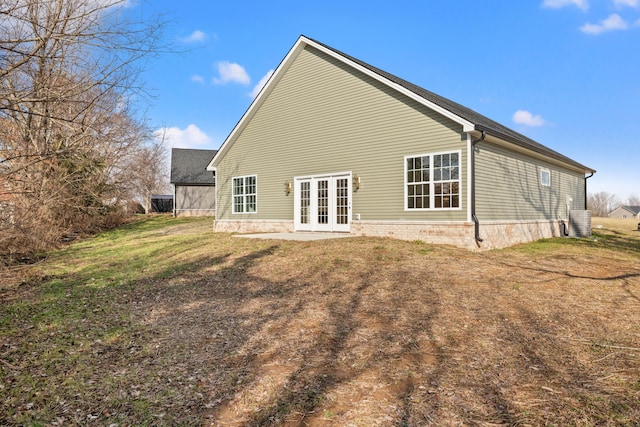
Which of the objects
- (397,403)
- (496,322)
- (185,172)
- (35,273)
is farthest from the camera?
(185,172)

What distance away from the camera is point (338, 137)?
13633 mm

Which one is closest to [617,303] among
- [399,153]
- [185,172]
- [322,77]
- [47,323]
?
[399,153]

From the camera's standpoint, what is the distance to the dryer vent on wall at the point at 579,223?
637 inches

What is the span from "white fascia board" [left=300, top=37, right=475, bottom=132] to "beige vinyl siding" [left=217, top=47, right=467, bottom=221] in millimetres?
245

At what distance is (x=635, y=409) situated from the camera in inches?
113

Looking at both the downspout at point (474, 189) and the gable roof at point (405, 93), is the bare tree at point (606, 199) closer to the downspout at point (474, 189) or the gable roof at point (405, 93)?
the gable roof at point (405, 93)

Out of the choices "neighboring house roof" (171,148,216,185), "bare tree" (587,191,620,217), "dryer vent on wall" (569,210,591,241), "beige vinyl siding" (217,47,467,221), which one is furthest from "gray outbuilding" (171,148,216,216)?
"bare tree" (587,191,620,217)

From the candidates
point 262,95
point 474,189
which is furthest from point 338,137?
point 474,189

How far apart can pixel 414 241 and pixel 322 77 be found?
702 centimetres

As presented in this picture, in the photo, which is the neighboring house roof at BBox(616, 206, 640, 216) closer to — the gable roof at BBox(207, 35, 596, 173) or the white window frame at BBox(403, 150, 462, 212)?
the gable roof at BBox(207, 35, 596, 173)

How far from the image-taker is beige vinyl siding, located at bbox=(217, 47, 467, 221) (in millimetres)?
11609

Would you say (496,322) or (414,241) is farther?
(414,241)

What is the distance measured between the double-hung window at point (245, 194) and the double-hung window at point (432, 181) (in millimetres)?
7398

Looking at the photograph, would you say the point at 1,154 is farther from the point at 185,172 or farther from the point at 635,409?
the point at 185,172
